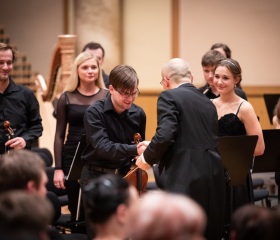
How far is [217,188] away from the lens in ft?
15.0

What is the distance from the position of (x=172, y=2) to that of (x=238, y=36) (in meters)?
1.24

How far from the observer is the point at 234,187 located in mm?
5387

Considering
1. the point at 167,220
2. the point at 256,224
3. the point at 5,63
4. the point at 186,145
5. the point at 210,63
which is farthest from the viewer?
the point at 210,63

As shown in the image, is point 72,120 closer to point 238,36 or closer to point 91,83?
point 91,83

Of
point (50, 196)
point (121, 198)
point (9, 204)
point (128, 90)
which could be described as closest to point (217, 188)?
point (128, 90)

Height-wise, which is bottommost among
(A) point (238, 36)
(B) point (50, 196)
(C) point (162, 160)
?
(B) point (50, 196)

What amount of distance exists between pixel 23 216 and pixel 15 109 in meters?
3.16

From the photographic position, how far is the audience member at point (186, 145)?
440 centimetres

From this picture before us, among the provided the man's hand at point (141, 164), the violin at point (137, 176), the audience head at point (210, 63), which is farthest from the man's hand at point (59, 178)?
the audience head at point (210, 63)

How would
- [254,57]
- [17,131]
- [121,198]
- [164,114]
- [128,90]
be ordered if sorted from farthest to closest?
[254,57]
[17,131]
[128,90]
[164,114]
[121,198]

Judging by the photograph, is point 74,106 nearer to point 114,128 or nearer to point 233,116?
point 114,128

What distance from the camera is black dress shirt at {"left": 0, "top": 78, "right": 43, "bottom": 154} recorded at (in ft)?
18.3

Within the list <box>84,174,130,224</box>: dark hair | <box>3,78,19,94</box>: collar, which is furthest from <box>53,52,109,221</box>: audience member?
<box>84,174,130,224</box>: dark hair

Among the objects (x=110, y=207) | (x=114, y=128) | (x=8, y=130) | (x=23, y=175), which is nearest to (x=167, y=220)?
(x=110, y=207)
